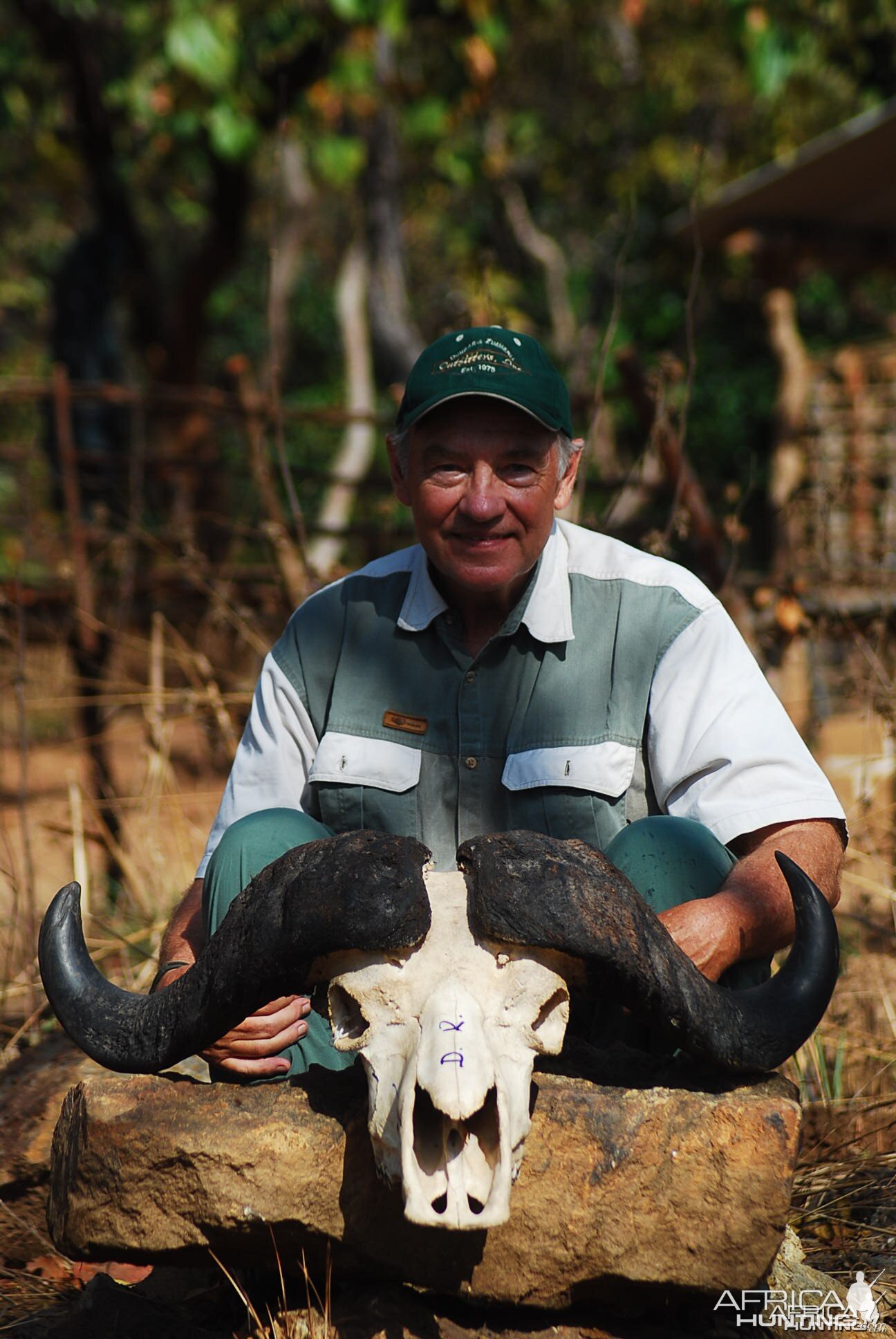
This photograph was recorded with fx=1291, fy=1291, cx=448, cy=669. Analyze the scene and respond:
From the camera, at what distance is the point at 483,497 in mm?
2633

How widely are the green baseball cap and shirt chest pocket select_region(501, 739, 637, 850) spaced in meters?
0.68

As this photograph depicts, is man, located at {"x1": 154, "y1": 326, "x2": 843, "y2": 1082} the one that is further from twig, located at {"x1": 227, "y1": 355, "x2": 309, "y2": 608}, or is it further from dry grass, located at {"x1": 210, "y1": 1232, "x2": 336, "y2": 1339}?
twig, located at {"x1": 227, "y1": 355, "x2": 309, "y2": 608}

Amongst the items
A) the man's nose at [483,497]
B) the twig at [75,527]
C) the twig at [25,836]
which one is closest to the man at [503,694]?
the man's nose at [483,497]

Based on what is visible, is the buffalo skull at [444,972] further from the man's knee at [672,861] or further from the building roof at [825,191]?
the building roof at [825,191]

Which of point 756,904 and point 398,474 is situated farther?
point 398,474

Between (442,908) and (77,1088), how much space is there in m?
0.73

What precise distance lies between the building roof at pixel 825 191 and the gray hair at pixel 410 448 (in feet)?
14.0

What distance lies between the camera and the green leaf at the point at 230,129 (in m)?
6.91

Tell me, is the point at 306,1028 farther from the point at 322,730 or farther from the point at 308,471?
the point at 308,471

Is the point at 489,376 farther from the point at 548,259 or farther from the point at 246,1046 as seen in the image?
the point at 548,259

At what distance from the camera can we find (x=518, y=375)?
102 inches

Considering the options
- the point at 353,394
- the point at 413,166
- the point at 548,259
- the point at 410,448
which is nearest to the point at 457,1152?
the point at 410,448

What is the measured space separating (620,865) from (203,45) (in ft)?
17.9

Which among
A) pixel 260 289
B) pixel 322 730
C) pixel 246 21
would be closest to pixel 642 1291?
pixel 322 730
